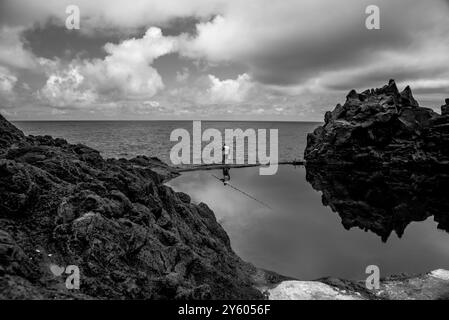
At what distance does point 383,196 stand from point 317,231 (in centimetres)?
2001

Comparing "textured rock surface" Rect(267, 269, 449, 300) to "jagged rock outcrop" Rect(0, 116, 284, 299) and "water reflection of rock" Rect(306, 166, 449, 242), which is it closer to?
"jagged rock outcrop" Rect(0, 116, 284, 299)

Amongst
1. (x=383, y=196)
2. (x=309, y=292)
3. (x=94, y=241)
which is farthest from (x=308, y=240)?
(x=383, y=196)

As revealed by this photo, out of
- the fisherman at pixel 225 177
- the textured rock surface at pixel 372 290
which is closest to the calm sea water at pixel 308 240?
the textured rock surface at pixel 372 290

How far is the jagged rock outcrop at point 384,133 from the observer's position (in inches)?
2244

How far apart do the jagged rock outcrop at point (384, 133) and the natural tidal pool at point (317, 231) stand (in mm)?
17358

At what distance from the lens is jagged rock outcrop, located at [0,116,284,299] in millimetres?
9672

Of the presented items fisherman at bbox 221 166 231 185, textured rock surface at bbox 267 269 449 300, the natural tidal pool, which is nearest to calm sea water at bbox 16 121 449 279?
the natural tidal pool

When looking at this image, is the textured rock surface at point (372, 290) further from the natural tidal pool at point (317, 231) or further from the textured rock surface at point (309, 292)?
the natural tidal pool at point (317, 231)

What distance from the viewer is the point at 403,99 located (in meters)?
66.1

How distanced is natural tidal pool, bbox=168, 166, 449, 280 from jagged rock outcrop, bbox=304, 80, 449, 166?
17358mm

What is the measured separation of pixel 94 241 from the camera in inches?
449

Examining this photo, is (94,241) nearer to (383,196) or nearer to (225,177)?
(225,177)
